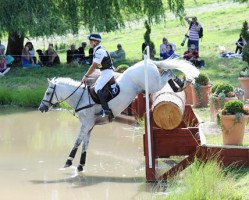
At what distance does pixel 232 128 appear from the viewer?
12102 mm

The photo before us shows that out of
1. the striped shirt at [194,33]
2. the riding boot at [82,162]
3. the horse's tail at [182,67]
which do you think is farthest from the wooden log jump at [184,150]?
the striped shirt at [194,33]

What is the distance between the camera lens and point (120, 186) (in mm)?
12594

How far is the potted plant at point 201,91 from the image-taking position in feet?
58.4

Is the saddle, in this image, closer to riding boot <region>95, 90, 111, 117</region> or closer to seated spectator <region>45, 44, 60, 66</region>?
riding boot <region>95, 90, 111, 117</region>

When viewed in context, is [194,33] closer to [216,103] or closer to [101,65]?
[216,103]

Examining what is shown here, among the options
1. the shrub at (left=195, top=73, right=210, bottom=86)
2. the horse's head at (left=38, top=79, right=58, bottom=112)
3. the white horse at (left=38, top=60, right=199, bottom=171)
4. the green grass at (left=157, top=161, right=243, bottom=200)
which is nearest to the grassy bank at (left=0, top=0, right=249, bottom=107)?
the shrub at (left=195, top=73, right=210, bottom=86)

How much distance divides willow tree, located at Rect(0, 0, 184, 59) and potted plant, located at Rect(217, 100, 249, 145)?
44.7ft

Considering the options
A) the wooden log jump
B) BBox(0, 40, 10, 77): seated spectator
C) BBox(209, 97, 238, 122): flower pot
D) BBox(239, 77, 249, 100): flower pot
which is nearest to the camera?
the wooden log jump

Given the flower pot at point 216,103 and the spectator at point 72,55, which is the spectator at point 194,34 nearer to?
the spectator at point 72,55

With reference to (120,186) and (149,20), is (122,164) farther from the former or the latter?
(149,20)

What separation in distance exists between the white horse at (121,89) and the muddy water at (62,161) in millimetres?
636

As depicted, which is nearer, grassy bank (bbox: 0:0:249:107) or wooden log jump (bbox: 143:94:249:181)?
wooden log jump (bbox: 143:94:249:181)

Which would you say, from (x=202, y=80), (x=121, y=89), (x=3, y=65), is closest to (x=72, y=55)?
(x=3, y=65)

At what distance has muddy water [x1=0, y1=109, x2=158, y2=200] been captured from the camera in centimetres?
1236
